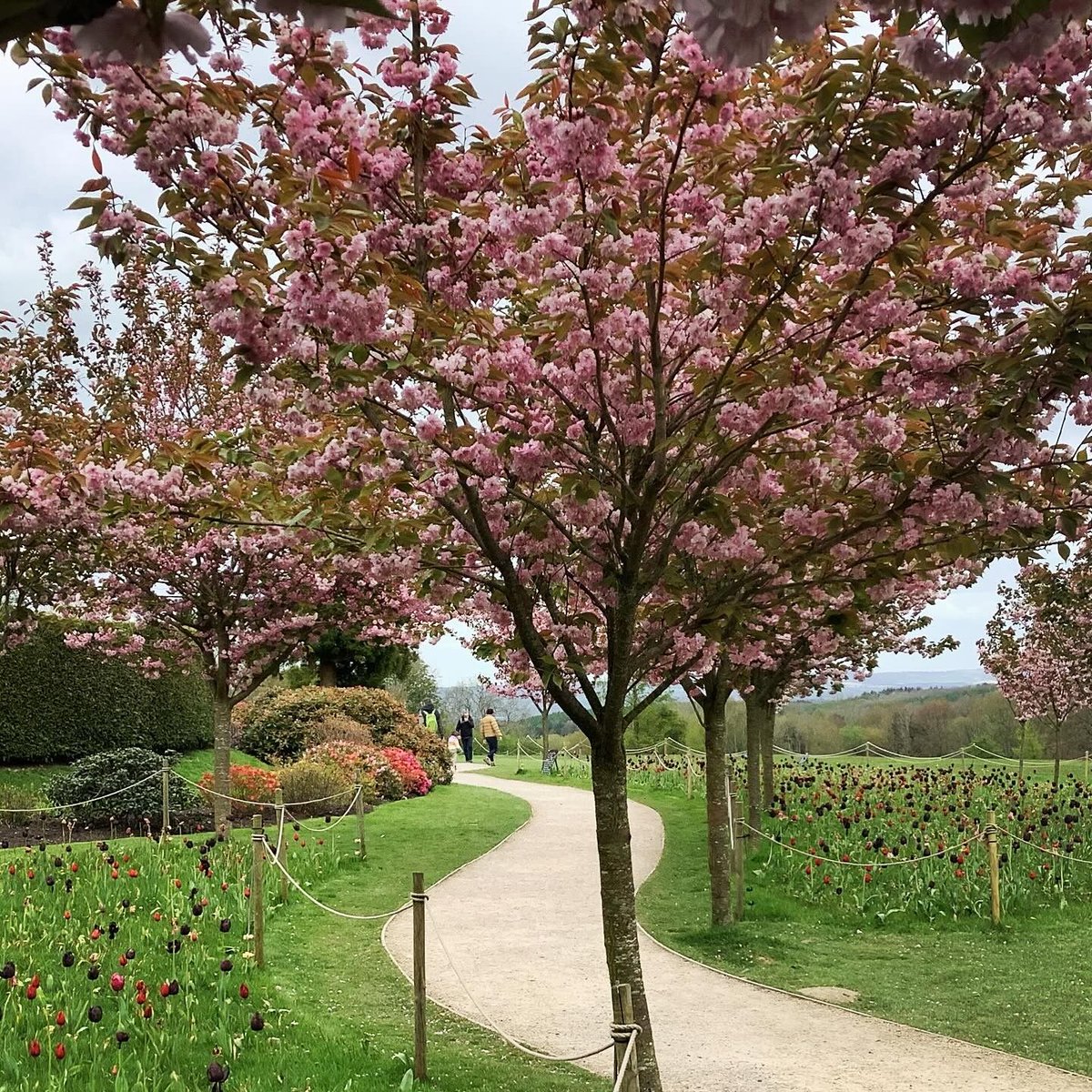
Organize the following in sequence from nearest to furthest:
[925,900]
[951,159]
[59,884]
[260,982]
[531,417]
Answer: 1. [951,159]
2. [531,417]
3. [260,982]
4. [59,884]
5. [925,900]

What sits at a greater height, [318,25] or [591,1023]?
[318,25]

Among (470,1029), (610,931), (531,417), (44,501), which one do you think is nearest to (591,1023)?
(470,1029)

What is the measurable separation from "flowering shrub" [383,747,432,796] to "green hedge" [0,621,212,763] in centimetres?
409

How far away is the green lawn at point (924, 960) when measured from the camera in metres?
6.13

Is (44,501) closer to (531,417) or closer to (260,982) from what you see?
(531,417)

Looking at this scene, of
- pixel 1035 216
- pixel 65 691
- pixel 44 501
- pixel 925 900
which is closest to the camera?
pixel 1035 216

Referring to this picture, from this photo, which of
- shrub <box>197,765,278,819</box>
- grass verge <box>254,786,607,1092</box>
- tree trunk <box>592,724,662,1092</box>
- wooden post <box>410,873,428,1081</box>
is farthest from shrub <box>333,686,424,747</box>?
tree trunk <box>592,724,662,1092</box>

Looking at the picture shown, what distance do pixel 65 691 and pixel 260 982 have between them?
12.4 m

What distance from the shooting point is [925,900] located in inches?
353

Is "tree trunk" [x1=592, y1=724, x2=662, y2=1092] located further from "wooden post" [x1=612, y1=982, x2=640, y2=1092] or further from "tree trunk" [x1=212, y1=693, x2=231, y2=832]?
"tree trunk" [x1=212, y1=693, x2=231, y2=832]

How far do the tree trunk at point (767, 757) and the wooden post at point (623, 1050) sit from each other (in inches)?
369

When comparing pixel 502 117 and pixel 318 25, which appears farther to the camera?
pixel 502 117

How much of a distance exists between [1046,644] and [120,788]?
14.6 metres

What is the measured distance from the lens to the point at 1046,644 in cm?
1619
